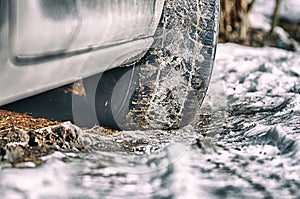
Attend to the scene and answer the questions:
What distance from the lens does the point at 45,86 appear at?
6.53ft

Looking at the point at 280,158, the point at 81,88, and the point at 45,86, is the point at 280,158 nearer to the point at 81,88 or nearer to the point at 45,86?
the point at 45,86

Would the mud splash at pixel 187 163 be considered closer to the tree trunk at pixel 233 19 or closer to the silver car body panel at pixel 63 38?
the silver car body panel at pixel 63 38

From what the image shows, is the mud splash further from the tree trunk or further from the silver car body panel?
the tree trunk

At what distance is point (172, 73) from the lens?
255cm

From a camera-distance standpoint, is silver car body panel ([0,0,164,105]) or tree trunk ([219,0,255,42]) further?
tree trunk ([219,0,255,42])

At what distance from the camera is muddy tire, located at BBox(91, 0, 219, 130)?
252cm

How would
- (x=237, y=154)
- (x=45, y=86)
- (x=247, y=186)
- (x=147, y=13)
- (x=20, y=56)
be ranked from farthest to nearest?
(x=147, y=13) → (x=237, y=154) → (x=45, y=86) → (x=247, y=186) → (x=20, y=56)

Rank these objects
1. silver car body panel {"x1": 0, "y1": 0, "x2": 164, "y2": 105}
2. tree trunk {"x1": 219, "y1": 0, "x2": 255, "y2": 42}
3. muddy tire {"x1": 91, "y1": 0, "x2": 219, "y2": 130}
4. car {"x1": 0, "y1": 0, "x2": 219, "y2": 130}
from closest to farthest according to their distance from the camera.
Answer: silver car body panel {"x1": 0, "y1": 0, "x2": 164, "y2": 105}
car {"x1": 0, "y1": 0, "x2": 219, "y2": 130}
muddy tire {"x1": 91, "y1": 0, "x2": 219, "y2": 130}
tree trunk {"x1": 219, "y1": 0, "x2": 255, "y2": 42}

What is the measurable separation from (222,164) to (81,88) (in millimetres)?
1424

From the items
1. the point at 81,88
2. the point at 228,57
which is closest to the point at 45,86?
the point at 81,88

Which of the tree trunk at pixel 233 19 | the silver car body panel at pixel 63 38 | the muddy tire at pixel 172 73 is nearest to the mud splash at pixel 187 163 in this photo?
the muddy tire at pixel 172 73

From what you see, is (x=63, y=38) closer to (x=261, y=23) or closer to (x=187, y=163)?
(x=187, y=163)

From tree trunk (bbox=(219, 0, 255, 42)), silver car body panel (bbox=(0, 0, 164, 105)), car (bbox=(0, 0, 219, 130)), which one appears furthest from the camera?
tree trunk (bbox=(219, 0, 255, 42))

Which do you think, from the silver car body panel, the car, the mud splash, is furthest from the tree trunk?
the silver car body panel
